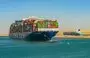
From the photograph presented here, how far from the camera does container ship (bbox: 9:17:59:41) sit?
12501 cm

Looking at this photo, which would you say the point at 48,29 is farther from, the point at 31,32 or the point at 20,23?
the point at 20,23

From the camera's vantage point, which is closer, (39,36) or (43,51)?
(43,51)

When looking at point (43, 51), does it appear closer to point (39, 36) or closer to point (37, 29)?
point (39, 36)

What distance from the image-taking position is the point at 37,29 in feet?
415

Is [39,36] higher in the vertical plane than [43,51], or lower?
higher

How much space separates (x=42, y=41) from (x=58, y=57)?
65.2m

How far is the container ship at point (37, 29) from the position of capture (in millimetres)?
125012

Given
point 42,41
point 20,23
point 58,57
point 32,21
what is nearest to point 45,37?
point 42,41

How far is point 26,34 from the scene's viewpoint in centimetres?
13175

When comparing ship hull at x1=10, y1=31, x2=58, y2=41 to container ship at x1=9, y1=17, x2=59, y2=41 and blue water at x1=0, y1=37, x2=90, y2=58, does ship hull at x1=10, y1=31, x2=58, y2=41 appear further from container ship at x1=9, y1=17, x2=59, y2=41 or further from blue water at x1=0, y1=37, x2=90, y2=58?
blue water at x1=0, y1=37, x2=90, y2=58

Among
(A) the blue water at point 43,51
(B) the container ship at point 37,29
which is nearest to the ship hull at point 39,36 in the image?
(B) the container ship at point 37,29

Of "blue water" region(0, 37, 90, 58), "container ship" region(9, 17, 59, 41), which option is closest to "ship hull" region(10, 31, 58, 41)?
"container ship" region(9, 17, 59, 41)

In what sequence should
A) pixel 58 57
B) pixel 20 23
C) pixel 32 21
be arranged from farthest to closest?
1. pixel 20 23
2. pixel 32 21
3. pixel 58 57

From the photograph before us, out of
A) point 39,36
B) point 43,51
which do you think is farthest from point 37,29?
point 43,51
